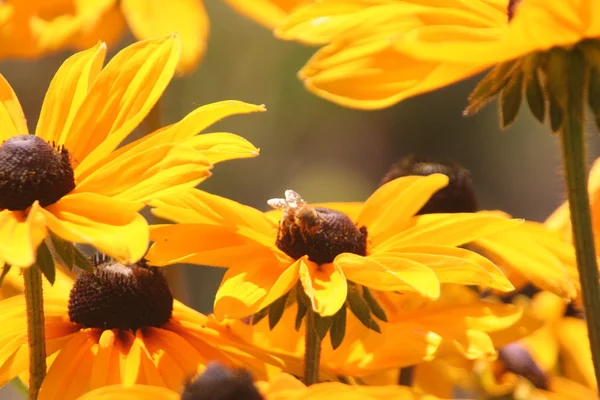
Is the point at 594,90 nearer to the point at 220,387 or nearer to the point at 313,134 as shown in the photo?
the point at 220,387

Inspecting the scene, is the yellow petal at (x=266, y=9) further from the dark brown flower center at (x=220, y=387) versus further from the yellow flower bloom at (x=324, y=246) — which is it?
the dark brown flower center at (x=220, y=387)

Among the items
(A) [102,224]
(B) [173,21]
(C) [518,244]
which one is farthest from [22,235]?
(B) [173,21]

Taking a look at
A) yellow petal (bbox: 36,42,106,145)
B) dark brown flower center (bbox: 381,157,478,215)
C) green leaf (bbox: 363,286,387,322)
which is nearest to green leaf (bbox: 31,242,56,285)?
yellow petal (bbox: 36,42,106,145)

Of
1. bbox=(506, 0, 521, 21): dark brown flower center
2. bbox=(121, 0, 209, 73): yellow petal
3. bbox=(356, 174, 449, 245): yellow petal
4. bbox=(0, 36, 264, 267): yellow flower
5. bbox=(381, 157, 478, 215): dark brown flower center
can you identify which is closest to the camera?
bbox=(0, 36, 264, 267): yellow flower

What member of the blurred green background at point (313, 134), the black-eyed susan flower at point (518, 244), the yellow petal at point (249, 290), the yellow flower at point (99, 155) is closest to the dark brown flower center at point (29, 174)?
the yellow flower at point (99, 155)

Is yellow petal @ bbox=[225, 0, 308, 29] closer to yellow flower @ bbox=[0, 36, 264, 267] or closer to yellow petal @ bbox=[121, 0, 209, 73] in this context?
yellow petal @ bbox=[121, 0, 209, 73]

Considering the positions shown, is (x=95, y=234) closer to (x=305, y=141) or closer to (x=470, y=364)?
(x=470, y=364)
